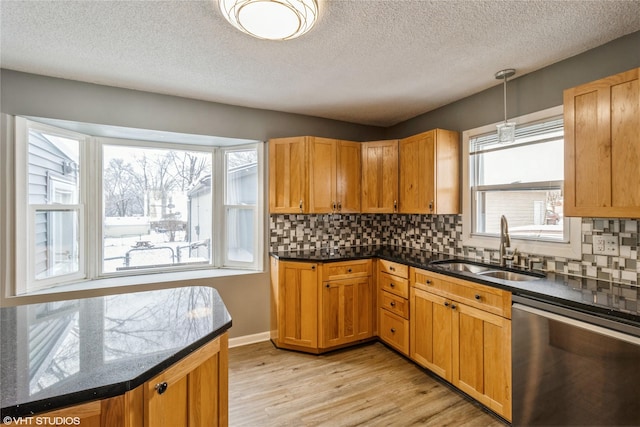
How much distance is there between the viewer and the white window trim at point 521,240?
7.03 feet

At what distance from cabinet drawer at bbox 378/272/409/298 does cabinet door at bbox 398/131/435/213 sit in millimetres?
712

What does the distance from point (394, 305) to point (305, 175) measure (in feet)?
5.17

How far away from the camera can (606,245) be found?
6.52 feet

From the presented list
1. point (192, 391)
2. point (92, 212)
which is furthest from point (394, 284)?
point (92, 212)

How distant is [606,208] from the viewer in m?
1.73

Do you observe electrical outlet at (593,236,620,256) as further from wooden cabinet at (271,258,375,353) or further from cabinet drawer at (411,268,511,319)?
wooden cabinet at (271,258,375,353)

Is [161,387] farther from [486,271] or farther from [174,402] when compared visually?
[486,271]

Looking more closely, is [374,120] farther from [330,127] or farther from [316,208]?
[316,208]

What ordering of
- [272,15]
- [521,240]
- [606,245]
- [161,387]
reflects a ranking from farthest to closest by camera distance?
1. [521,240]
2. [606,245]
3. [272,15]
4. [161,387]

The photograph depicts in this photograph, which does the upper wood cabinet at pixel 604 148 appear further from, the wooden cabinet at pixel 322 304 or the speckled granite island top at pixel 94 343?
the speckled granite island top at pixel 94 343

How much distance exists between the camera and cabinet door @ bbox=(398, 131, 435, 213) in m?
2.91

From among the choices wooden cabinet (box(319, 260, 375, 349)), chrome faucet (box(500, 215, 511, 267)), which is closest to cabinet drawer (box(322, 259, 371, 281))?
wooden cabinet (box(319, 260, 375, 349))

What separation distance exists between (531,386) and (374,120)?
9.74ft

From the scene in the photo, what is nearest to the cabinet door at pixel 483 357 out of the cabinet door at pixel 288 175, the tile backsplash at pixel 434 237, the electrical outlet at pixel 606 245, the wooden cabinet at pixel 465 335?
the wooden cabinet at pixel 465 335
